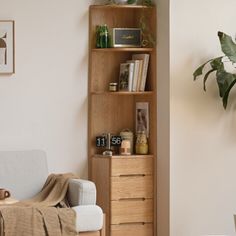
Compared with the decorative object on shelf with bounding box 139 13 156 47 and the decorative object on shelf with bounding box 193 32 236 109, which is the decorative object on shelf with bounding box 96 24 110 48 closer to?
the decorative object on shelf with bounding box 139 13 156 47

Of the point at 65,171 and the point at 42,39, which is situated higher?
the point at 42,39

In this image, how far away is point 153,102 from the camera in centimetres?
560

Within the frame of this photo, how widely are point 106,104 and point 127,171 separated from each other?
0.67 meters

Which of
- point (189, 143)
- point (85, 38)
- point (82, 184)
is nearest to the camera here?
point (82, 184)

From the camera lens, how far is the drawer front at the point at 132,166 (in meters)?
5.42

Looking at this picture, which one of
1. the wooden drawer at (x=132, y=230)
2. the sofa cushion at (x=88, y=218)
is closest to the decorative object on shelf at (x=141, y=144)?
the wooden drawer at (x=132, y=230)

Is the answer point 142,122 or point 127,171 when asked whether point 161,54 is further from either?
point 127,171

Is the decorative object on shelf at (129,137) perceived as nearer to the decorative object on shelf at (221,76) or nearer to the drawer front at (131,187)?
the drawer front at (131,187)

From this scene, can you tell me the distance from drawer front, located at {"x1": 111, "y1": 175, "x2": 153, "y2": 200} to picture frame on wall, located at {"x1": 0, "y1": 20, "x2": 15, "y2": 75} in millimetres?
1271

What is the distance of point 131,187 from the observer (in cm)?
546

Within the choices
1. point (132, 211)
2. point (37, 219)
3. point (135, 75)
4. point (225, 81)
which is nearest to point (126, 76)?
point (135, 75)

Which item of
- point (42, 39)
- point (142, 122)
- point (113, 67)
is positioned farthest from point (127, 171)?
point (42, 39)

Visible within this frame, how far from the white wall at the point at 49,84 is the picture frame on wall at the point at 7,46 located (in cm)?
5

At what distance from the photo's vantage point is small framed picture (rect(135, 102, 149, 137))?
18.7 feet
